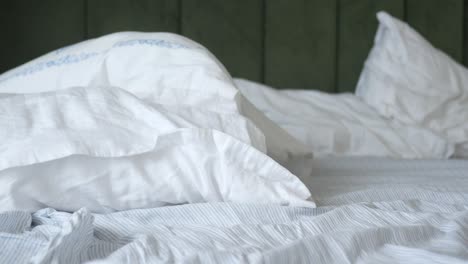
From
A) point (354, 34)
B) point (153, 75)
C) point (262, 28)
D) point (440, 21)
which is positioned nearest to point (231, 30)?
point (262, 28)

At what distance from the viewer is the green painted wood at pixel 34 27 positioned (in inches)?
80.7

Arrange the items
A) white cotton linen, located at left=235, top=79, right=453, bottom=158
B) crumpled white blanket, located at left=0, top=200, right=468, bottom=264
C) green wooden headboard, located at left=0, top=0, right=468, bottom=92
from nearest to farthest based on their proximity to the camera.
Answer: crumpled white blanket, located at left=0, top=200, right=468, bottom=264
white cotton linen, located at left=235, top=79, right=453, bottom=158
green wooden headboard, located at left=0, top=0, right=468, bottom=92

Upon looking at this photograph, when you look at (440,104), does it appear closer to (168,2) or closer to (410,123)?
(410,123)

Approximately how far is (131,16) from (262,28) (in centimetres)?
40

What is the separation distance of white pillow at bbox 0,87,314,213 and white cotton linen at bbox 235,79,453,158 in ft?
2.97

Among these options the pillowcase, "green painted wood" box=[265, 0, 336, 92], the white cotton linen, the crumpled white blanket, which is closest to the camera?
the crumpled white blanket

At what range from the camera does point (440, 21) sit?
2.34 meters

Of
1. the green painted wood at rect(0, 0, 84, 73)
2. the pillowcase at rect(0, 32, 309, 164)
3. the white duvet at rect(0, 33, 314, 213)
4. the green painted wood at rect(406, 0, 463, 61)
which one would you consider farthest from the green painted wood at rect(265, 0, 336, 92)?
the white duvet at rect(0, 33, 314, 213)

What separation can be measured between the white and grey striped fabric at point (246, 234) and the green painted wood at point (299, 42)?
44.4 inches

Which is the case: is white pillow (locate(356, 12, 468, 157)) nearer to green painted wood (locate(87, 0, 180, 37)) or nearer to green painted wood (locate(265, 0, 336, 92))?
green painted wood (locate(265, 0, 336, 92))

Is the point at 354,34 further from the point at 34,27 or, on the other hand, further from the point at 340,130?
the point at 34,27

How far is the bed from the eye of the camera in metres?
0.80

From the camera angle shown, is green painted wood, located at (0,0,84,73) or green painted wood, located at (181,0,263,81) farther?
green painted wood, located at (181,0,263,81)

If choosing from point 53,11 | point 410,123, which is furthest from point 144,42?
point 410,123
